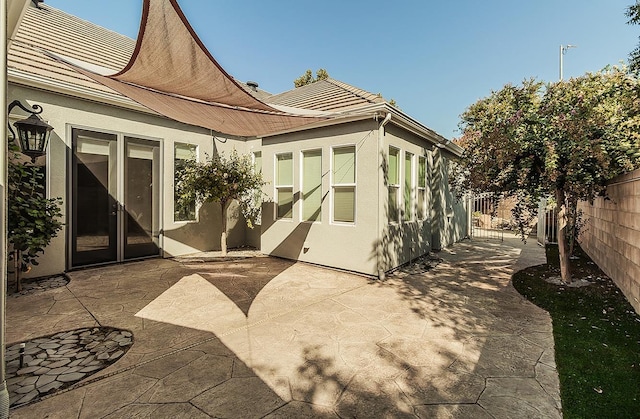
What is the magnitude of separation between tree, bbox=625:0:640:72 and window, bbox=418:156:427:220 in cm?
651

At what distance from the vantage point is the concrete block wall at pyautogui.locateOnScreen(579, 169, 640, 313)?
4328mm

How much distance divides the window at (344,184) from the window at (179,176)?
3.89 meters

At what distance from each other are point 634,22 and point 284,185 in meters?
10.5

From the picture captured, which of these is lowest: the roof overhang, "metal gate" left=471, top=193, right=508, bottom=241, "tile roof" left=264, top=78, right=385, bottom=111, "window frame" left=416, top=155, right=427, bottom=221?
"metal gate" left=471, top=193, right=508, bottom=241

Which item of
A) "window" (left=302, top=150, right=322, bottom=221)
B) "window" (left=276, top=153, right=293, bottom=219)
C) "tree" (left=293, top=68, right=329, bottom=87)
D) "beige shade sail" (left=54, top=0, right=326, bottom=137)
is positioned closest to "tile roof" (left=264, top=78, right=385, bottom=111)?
"window" (left=302, top=150, right=322, bottom=221)

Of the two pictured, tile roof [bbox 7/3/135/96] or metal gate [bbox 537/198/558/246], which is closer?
tile roof [bbox 7/3/135/96]

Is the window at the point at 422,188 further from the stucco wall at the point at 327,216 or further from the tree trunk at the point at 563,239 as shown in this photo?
the tree trunk at the point at 563,239

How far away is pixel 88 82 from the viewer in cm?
655

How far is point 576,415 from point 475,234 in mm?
13292

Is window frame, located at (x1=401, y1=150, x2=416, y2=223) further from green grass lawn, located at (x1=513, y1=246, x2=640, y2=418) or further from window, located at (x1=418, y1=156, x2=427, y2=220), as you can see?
green grass lawn, located at (x1=513, y1=246, x2=640, y2=418)

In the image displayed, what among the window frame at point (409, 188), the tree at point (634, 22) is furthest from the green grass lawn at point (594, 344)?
the tree at point (634, 22)

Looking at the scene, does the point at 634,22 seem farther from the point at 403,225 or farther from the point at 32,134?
the point at 32,134

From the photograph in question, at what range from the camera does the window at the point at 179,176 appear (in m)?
7.95

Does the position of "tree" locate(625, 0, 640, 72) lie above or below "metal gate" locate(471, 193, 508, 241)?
above
